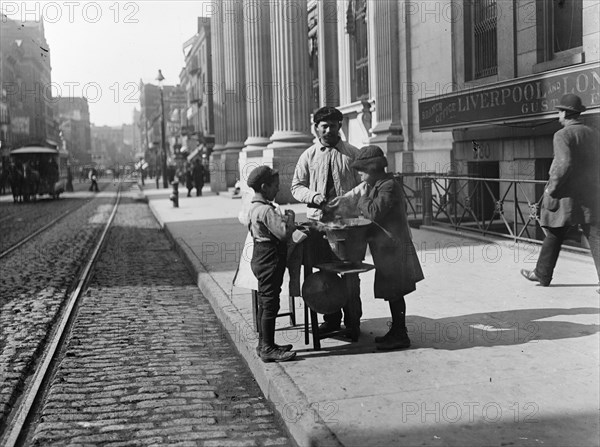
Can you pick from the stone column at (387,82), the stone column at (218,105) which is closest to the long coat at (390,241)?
the stone column at (387,82)

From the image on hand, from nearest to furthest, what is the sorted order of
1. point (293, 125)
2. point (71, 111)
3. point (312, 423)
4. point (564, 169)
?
point (312, 423)
point (564, 169)
point (293, 125)
point (71, 111)

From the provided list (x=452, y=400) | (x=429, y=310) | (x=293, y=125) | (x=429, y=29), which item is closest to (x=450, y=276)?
(x=429, y=310)

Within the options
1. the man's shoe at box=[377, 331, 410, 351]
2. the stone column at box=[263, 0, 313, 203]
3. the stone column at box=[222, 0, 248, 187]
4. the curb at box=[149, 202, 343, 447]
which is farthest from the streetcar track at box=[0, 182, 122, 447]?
the stone column at box=[222, 0, 248, 187]

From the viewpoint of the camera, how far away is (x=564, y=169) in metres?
7.79

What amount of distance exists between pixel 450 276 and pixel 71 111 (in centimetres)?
18349

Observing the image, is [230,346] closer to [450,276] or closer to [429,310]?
[429,310]

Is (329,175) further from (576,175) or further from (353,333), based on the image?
(576,175)

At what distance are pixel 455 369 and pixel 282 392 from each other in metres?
1.33

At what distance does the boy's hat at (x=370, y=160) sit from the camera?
6020 millimetres

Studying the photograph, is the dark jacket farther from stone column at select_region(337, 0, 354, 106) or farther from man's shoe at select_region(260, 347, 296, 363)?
man's shoe at select_region(260, 347, 296, 363)

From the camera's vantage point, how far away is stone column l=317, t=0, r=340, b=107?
86.1 ft

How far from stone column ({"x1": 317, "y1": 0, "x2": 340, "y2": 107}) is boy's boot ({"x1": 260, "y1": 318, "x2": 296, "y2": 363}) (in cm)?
2089

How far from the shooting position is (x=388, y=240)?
6.02m

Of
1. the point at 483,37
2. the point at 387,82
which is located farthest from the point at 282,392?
the point at 387,82
